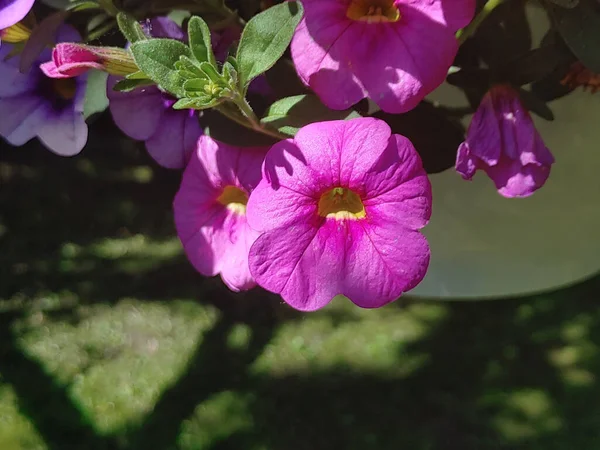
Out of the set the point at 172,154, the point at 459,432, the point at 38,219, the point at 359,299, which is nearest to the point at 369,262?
the point at 359,299

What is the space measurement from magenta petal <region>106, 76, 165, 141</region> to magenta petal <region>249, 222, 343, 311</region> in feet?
0.39

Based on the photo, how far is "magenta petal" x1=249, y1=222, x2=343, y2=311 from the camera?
0.97ft

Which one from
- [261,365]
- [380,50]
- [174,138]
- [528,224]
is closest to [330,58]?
[380,50]

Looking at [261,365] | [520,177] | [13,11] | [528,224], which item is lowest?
[261,365]

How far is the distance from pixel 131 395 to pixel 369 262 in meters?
0.51

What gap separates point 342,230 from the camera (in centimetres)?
31

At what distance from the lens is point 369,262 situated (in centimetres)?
30

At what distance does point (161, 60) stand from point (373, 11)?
10 centimetres

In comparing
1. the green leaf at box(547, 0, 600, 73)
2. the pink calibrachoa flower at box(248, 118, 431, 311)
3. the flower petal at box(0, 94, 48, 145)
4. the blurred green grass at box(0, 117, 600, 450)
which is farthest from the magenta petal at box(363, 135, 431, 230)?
the blurred green grass at box(0, 117, 600, 450)

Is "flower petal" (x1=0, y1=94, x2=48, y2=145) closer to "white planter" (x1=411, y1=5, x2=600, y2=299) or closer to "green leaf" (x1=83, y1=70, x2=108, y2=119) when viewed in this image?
"green leaf" (x1=83, y1=70, x2=108, y2=119)

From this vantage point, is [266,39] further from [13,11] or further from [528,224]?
[528,224]

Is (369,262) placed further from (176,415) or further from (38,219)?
(38,219)

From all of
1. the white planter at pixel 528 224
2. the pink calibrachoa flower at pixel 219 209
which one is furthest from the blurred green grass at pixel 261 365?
the pink calibrachoa flower at pixel 219 209

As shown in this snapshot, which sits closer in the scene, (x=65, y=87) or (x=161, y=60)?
(x=161, y=60)
